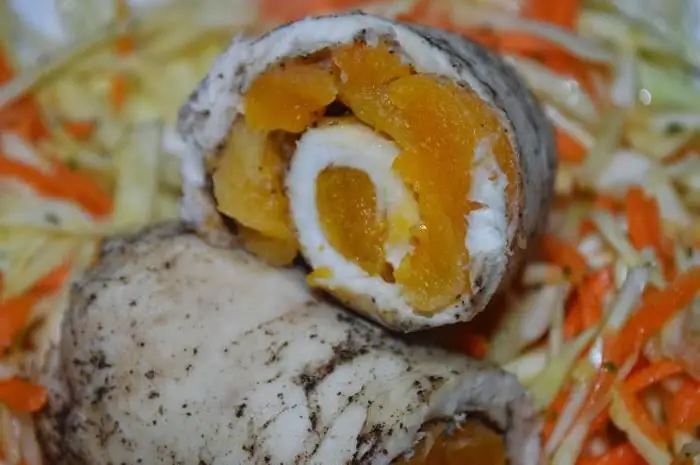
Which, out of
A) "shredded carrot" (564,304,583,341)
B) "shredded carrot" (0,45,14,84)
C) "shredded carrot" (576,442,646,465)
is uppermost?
"shredded carrot" (0,45,14,84)

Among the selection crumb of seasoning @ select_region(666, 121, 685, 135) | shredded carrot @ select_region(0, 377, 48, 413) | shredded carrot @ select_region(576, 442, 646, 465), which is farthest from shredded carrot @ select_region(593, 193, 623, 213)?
shredded carrot @ select_region(0, 377, 48, 413)

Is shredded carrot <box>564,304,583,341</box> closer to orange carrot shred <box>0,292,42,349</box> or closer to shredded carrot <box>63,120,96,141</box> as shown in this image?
orange carrot shred <box>0,292,42,349</box>

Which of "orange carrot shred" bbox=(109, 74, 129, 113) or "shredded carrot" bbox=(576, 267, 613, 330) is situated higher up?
"orange carrot shred" bbox=(109, 74, 129, 113)

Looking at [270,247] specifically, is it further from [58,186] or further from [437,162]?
[58,186]

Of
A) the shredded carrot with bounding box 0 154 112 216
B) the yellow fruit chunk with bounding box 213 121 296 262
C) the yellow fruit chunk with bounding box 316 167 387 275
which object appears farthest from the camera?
the shredded carrot with bounding box 0 154 112 216

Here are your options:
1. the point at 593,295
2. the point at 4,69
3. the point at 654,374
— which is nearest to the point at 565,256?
the point at 593,295

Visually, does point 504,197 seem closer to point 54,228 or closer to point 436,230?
point 436,230

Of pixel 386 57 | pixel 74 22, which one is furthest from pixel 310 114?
pixel 74 22
